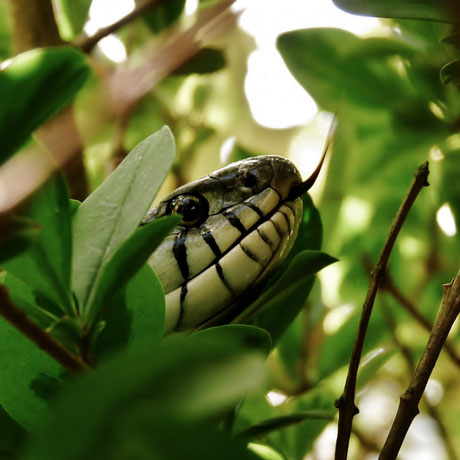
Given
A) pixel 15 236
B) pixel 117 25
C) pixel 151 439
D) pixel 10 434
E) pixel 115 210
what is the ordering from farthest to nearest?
pixel 117 25, pixel 10 434, pixel 115 210, pixel 15 236, pixel 151 439

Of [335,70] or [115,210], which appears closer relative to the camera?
[115,210]

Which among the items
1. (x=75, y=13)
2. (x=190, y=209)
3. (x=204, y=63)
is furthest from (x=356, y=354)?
(x=75, y=13)

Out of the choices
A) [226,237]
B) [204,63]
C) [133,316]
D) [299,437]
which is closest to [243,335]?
[133,316]

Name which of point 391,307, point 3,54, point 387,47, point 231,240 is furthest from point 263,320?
point 3,54

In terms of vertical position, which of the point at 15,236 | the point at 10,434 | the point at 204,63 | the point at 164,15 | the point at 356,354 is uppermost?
the point at 164,15

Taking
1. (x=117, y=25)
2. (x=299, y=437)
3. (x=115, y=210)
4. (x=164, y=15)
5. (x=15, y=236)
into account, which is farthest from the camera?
(x=164, y=15)

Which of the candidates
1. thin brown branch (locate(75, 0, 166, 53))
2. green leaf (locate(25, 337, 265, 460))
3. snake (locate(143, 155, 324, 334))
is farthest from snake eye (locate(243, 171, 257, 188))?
green leaf (locate(25, 337, 265, 460))

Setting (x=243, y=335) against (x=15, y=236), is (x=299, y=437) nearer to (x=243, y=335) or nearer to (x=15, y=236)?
(x=243, y=335)

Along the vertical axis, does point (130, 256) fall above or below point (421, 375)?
above
